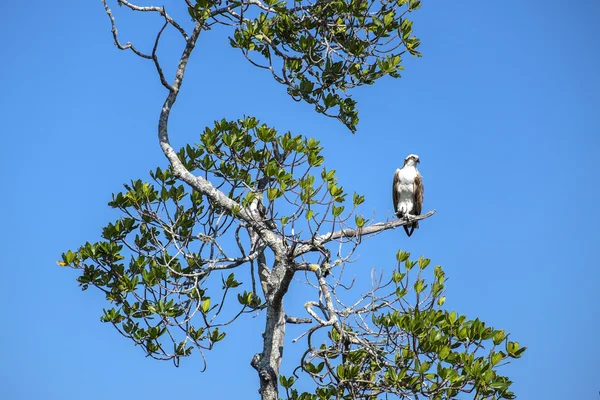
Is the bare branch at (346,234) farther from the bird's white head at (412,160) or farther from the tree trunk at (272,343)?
the bird's white head at (412,160)

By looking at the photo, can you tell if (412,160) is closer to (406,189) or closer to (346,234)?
(406,189)

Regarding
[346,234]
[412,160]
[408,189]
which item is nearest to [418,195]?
[408,189]

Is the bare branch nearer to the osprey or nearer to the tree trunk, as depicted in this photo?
the tree trunk

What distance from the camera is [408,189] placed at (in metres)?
11.9

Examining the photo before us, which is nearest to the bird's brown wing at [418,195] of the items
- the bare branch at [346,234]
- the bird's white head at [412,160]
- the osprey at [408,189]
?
the osprey at [408,189]

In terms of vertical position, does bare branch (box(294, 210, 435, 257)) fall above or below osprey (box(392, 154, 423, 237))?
below

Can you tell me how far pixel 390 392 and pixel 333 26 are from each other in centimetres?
396

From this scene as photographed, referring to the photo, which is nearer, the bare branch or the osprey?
the bare branch

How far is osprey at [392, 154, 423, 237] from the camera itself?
1175cm

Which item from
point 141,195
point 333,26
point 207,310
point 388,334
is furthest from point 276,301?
point 333,26

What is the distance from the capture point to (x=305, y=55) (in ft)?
29.2

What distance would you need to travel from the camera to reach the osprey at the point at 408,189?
11750mm

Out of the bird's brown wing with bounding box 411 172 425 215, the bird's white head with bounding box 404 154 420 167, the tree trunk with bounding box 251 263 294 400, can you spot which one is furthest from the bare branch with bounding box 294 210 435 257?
the bird's white head with bounding box 404 154 420 167

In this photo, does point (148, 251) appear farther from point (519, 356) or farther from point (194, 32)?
point (519, 356)
